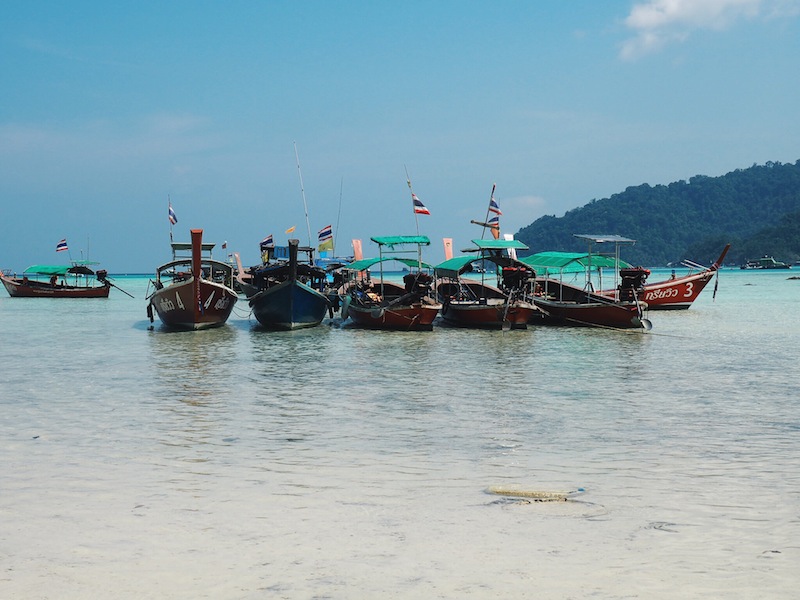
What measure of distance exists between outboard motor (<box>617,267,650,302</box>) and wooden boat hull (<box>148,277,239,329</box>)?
14.9m

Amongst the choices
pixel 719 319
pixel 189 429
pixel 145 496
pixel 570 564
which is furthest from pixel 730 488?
pixel 719 319

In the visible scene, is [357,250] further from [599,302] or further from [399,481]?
[399,481]

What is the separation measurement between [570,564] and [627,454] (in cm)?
399

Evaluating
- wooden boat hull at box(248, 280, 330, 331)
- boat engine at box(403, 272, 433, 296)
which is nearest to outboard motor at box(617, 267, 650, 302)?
boat engine at box(403, 272, 433, 296)

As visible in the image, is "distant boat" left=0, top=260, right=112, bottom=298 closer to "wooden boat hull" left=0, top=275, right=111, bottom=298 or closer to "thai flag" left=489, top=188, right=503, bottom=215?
"wooden boat hull" left=0, top=275, right=111, bottom=298

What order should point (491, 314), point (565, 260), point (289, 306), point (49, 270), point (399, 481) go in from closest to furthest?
point (399, 481) < point (491, 314) < point (289, 306) < point (565, 260) < point (49, 270)

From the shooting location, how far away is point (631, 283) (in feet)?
93.1

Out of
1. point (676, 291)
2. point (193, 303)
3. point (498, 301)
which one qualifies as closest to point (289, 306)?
point (193, 303)

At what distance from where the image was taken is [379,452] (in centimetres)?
922

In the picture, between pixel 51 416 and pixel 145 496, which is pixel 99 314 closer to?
pixel 51 416

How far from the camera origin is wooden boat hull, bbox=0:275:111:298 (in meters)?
58.4

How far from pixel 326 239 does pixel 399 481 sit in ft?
107

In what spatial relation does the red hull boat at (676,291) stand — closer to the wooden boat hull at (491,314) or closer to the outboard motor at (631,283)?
the outboard motor at (631,283)

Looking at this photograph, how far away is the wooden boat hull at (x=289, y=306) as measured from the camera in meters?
28.2
